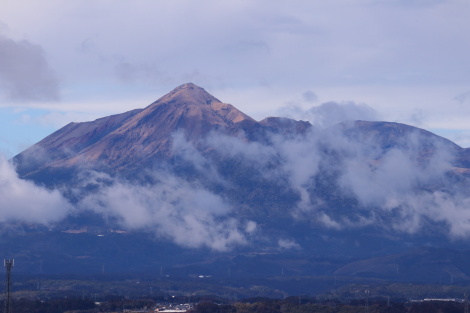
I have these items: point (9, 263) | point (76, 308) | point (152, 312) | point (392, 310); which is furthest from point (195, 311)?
point (9, 263)

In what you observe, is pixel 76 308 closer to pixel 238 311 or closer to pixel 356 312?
pixel 238 311

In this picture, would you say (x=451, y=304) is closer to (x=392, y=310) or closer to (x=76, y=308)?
(x=392, y=310)

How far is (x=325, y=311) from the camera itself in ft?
602

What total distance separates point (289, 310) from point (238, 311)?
29.7 feet

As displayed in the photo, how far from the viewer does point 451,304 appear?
189m

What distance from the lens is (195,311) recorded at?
188500mm

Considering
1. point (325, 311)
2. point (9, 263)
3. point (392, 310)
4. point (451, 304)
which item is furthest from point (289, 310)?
point (9, 263)

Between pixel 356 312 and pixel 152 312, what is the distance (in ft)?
119

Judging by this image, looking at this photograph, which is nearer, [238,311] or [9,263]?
[9,263]

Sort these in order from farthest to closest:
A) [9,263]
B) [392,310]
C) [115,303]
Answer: [115,303]
[392,310]
[9,263]

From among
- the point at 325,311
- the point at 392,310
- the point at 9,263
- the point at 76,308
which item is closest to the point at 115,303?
the point at 76,308

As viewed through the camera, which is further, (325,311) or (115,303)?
(115,303)

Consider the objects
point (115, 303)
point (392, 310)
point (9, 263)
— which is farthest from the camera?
point (115, 303)

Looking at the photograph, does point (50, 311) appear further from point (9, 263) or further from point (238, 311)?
point (9, 263)
